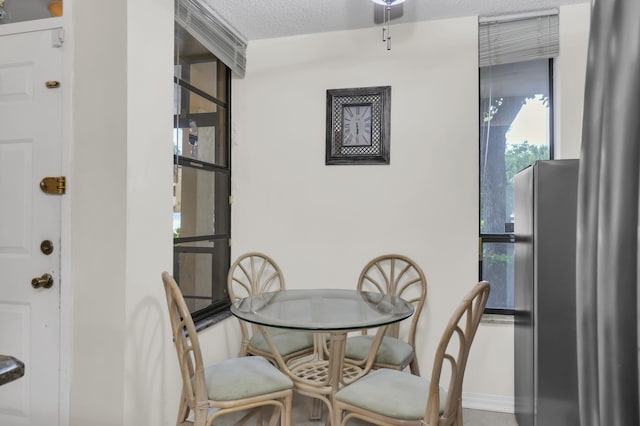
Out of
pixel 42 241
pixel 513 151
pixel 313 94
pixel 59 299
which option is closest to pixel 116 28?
pixel 42 241

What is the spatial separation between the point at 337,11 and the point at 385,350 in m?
2.27

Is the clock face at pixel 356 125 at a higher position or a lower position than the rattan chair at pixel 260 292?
higher

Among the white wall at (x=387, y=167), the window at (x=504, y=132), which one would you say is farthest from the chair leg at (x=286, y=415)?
the window at (x=504, y=132)

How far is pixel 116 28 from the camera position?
1.91m

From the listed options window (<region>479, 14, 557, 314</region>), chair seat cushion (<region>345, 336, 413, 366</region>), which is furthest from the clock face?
chair seat cushion (<region>345, 336, 413, 366</region>)

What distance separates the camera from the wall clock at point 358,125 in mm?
2990

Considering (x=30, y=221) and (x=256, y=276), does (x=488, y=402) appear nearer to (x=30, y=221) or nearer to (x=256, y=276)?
(x=256, y=276)

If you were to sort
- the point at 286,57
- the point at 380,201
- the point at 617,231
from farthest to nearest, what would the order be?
1. the point at 286,57
2. the point at 380,201
3. the point at 617,231

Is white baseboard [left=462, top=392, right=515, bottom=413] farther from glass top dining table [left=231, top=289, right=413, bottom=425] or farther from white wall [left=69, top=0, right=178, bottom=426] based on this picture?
white wall [left=69, top=0, right=178, bottom=426]

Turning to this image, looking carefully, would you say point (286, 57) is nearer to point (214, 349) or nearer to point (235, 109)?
point (235, 109)

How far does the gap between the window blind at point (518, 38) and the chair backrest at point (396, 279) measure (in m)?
1.52

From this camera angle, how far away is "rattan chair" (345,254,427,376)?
2.55 metres

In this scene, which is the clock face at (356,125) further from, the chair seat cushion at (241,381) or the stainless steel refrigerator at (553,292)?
the chair seat cushion at (241,381)

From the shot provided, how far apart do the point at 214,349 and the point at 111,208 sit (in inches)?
52.3
